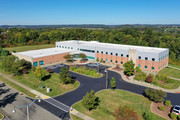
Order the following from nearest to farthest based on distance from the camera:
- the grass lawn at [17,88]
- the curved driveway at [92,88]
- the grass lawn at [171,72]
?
1. the curved driveway at [92,88]
2. the grass lawn at [17,88]
3. the grass lawn at [171,72]

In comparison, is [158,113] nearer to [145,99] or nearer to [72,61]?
[145,99]

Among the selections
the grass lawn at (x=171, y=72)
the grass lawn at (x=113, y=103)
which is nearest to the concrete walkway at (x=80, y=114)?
the grass lawn at (x=113, y=103)

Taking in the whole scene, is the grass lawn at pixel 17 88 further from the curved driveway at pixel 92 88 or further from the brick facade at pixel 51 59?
the brick facade at pixel 51 59

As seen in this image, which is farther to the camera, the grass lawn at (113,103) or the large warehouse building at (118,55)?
the large warehouse building at (118,55)

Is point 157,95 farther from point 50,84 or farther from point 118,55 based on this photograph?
point 118,55

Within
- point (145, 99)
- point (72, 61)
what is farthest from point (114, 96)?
point (72, 61)

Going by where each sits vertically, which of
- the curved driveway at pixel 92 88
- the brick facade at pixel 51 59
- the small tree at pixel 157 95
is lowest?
the curved driveway at pixel 92 88

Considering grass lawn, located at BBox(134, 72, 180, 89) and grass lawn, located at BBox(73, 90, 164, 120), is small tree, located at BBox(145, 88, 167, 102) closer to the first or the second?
grass lawn, located at BBox(73, 90, 164, 120)

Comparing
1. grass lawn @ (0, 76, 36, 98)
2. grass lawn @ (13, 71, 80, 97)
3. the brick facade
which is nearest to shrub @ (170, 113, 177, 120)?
grass lawn @ (13, 71, 80, 97)
